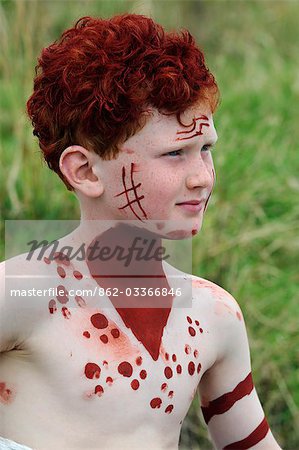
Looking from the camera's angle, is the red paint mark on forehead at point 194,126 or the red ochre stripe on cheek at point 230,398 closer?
the red paint mark on forehead at point 194,126

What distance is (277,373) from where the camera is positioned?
109 inches

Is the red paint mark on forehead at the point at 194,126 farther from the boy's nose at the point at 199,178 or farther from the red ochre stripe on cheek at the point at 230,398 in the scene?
the red ochre stripe on cheek at the point at 230,398

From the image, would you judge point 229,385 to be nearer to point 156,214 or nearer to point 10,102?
point 156,214

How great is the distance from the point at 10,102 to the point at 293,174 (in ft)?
3.94

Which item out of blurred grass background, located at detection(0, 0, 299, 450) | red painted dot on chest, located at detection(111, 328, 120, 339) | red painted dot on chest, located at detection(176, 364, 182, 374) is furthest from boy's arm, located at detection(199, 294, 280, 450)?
blurred grass background, located at detection(0, 0, 299, 450)

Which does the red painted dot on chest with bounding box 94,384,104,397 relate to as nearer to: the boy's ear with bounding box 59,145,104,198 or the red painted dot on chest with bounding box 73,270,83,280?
the red painted dot on chest with bounding box 73,270,83,280

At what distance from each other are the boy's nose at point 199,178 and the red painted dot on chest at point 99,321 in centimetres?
27

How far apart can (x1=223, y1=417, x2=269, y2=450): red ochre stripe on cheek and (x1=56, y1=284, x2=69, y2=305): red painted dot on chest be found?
0.51 metres

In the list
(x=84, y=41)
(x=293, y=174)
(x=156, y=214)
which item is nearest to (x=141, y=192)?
(x=156, y=214)

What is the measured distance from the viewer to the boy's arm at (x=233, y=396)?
1670 millimetres

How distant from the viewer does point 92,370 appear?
4.82ft

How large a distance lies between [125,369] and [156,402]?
0.09 meters

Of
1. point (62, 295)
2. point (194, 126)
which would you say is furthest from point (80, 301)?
point (194, 126)

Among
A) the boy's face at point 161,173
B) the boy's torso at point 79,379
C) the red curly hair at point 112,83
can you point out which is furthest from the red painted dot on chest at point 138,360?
the red curly hair at point 112,83
